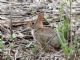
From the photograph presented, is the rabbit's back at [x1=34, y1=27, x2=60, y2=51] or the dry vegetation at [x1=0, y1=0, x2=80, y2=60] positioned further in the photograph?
the rabbit's back at [x1=34, y1=27, x2=60, y2=51]

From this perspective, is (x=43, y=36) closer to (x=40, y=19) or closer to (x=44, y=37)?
(x=44, y=37)

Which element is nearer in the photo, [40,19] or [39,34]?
[40,19]

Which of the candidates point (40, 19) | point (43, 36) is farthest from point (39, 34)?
point (40, 19)

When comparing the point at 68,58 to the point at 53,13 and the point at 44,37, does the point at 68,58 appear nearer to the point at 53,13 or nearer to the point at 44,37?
the point at 44,37

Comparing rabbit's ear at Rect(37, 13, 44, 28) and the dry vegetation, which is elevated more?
rabbit's ear at Rect(37, 13, 44, 28)

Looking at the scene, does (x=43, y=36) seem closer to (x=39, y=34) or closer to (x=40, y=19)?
(x=39, y=34)

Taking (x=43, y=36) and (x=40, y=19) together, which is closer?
(x=40, y=19)

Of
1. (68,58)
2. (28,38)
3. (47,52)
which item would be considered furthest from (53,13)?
(68,58)

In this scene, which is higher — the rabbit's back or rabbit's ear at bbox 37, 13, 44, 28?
rabbit's ear at bbox 37, 13, 44, 28

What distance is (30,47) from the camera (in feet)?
15.6

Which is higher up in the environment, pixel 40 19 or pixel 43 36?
pixel 40 19

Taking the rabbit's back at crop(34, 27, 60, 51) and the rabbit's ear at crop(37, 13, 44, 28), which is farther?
the rabbit's back at crop(34, 27, 60, 51)

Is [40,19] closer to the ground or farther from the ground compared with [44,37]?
farther from the ground

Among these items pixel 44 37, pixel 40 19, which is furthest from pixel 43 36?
pixel 40 19
